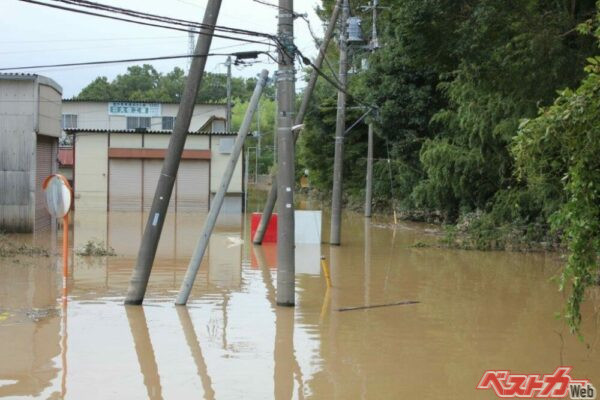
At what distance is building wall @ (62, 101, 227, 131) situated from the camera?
5803 centimetres

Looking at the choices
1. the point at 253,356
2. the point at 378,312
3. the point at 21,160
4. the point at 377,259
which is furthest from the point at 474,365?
the point at 21,160

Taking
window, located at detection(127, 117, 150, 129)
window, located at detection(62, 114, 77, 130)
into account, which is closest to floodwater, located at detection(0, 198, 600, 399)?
window, located at detection(127, 117, 150, 129)

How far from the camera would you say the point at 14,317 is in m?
11.4

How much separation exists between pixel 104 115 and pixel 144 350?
172 ft

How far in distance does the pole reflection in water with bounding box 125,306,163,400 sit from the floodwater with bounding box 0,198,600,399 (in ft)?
0.07

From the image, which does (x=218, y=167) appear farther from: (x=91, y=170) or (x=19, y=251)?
(x=19, y=251)

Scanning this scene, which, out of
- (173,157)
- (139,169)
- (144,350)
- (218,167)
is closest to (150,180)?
(139,169)

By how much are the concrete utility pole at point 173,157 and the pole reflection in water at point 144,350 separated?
55 cm

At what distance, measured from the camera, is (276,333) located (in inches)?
432

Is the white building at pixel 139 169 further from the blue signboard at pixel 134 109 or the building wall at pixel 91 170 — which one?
the blue signboard at pixel 134 109

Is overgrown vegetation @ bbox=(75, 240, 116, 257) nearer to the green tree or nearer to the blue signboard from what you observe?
the green tree

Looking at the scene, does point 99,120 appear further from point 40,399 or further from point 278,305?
point 40,399

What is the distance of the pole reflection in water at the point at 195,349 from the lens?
26.4 feet

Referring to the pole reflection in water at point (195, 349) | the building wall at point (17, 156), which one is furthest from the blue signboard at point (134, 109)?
the pole reflection in water at point (195, 349)
